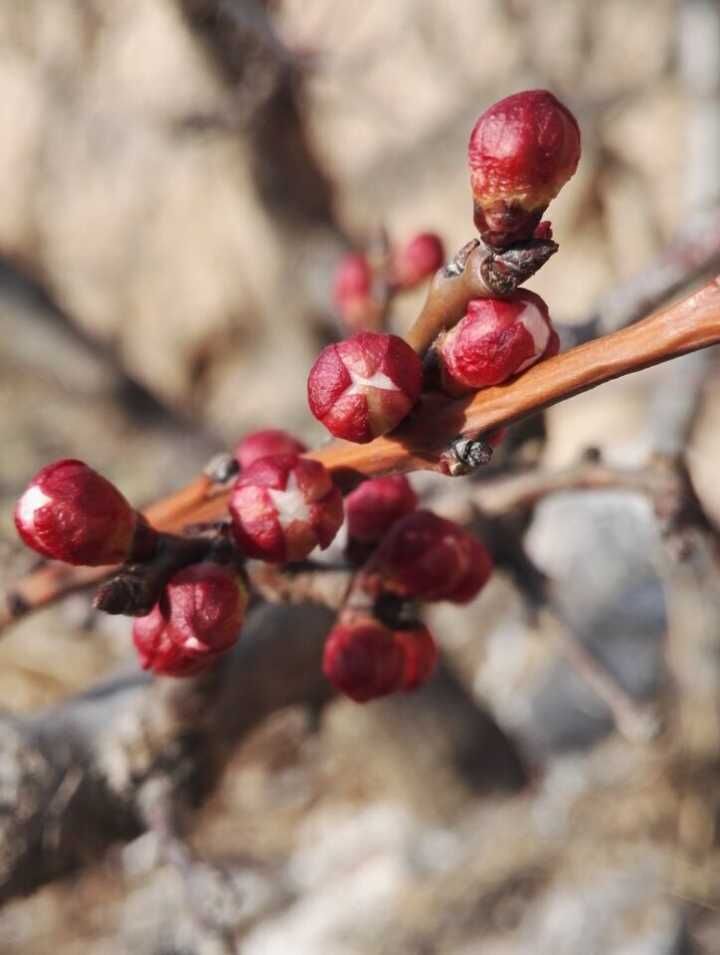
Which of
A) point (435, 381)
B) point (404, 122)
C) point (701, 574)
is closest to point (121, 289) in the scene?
point (404, 122)

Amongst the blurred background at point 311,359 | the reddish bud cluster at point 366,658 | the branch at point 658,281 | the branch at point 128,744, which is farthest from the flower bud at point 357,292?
the reddish bud cluster at point 366,658

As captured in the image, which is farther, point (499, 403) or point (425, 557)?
point (425, 557)

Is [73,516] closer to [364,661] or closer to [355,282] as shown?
[364,661]

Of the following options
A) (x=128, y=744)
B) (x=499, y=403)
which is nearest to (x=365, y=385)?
(x=499, y=403)

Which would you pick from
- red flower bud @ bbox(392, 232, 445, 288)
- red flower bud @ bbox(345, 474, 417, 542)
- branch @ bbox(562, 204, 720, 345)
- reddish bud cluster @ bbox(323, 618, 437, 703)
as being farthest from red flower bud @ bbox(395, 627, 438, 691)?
red flower bud @ bbox(392, 232, 445, 288)

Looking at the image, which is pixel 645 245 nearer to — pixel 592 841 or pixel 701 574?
pixel 701 574

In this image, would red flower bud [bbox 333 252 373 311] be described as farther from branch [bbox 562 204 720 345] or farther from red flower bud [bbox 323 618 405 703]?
red flower bud [bbox 323 618 405 703]
